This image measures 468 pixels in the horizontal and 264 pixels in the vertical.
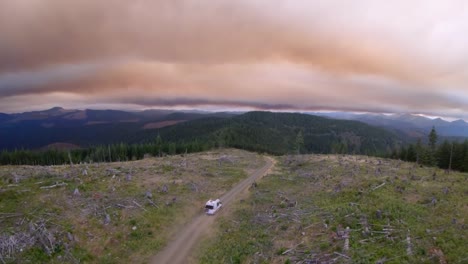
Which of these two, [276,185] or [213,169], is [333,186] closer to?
[276,185]

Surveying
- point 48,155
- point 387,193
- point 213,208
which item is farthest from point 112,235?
point 48,155

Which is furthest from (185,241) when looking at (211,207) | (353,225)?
(353,225)

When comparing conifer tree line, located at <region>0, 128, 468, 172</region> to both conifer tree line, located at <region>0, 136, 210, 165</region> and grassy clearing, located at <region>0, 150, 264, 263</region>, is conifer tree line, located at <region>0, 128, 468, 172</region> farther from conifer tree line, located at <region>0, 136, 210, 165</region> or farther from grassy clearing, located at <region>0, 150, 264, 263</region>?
grassy clearing, located at <region>0, 150, 264, 263</region>

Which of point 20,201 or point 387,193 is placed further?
point 387,193

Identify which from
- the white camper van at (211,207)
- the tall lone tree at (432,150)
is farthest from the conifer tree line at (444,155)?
the white camper van at (211,207)

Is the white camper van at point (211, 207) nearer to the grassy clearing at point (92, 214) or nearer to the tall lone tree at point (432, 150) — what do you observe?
the grassy clearing at point (92, 214)

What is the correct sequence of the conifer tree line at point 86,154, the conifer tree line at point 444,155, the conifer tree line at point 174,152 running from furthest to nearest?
the conifer tree line at point 86,154
the conifer tree line at point 174,152
the conifer tree line at point 444,155

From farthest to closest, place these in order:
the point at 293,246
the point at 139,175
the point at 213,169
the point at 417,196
A: 1. the point at 213,169
2. the point at 139,175
3. the point at 417,196
4. the point at 293,246

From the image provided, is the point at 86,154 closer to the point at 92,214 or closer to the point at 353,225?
the point at 92,214
